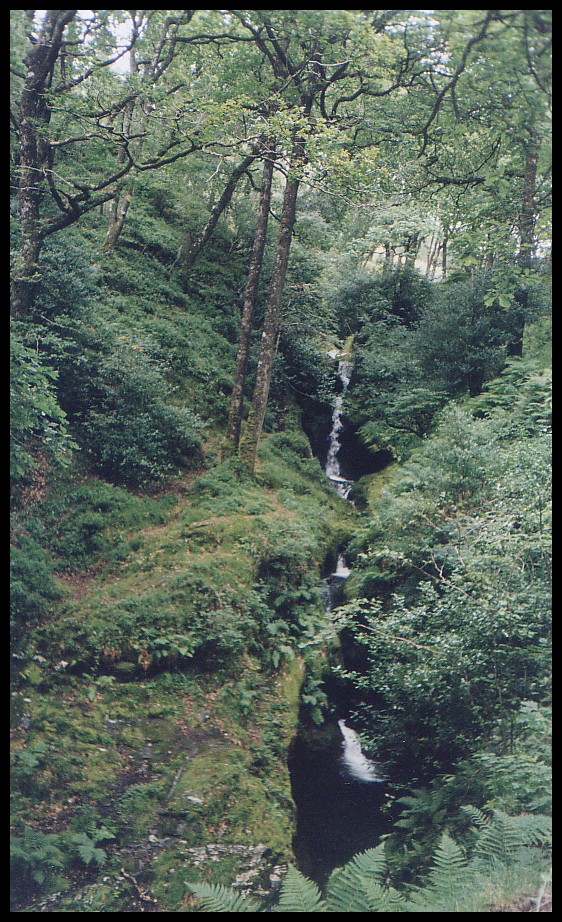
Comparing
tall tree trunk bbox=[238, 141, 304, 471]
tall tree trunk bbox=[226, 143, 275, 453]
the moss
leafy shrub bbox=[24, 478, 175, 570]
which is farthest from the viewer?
tall tree trunk bbox=[226, 143, 275, 453]

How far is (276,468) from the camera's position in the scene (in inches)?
490

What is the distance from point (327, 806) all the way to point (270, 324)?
8619 mm

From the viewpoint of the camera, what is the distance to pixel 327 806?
7.57 m

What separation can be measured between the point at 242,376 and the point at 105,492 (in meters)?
3.83

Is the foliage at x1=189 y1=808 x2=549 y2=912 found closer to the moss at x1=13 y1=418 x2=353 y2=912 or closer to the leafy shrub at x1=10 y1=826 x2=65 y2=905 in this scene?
the moss at x1=13 y1=418 x2=353 y2=912

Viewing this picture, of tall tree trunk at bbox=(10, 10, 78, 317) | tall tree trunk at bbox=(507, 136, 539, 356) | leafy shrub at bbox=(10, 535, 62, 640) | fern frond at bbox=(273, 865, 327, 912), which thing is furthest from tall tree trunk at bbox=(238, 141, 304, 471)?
fern frond at bbox=(273, 865, 327, 912)

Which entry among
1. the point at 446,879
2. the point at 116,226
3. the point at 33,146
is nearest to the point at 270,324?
the point at 33,146

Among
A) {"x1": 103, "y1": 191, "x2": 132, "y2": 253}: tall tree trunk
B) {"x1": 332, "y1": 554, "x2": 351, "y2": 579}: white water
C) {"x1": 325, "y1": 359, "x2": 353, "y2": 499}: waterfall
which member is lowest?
{"x1": 332, "y1": 554, "x2": 351, "y2": 579}: white water

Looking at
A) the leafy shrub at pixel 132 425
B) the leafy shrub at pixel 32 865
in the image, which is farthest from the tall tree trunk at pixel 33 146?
the leafy shrub at pixel 32 865

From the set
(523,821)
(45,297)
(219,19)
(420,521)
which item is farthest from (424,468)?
(219,19)

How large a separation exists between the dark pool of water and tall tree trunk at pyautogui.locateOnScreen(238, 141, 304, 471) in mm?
5536

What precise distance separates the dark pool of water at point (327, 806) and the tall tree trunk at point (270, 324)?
5.54 m

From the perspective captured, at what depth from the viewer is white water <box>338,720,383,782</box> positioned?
316 inches

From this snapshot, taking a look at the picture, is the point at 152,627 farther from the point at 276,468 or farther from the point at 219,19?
the point at 219,19
